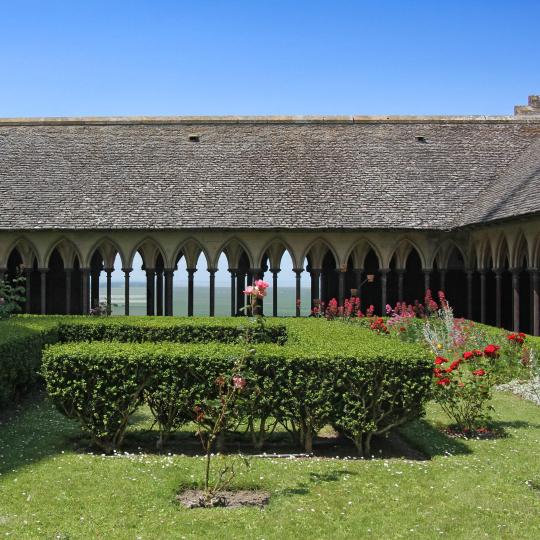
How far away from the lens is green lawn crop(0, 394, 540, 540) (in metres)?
5.87

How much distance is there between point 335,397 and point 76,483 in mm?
2960

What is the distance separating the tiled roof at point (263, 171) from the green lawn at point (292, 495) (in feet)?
37.8

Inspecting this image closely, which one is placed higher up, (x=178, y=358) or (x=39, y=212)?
(x=39, y=212)

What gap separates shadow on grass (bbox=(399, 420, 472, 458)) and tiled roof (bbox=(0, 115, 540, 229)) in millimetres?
9673

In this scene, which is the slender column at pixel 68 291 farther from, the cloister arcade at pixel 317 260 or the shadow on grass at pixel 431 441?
the shadow on grass at pixel 431 441

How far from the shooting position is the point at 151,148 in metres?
23.4

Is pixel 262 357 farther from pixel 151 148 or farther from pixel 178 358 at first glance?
pixel 151 148

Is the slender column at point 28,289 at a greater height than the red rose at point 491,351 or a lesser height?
greater

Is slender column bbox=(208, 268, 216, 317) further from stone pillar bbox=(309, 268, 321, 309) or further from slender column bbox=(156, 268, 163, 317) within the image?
stone pillar bbox=(309, 268, 321, 309)

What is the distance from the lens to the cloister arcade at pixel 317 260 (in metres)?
21.1

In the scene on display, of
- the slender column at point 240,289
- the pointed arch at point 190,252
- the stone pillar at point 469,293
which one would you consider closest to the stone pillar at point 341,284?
the slender column at point 240,289

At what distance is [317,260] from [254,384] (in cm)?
1466

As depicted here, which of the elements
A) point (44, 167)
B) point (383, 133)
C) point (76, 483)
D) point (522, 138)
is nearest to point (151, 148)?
point (44, 167)

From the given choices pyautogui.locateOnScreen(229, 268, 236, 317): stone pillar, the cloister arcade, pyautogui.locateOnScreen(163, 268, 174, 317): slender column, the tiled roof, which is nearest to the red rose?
the tiled roof
